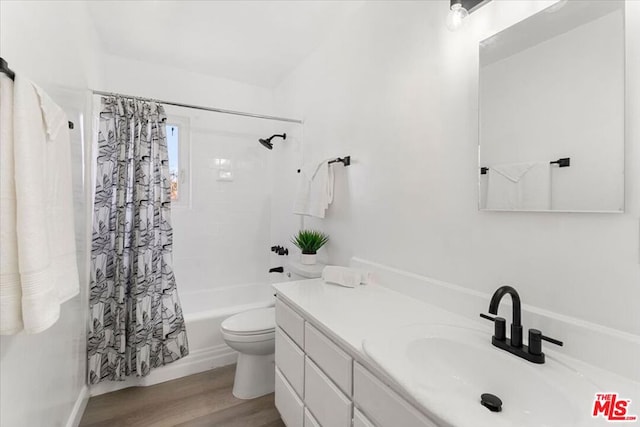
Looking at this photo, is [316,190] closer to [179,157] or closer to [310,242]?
[310,242]

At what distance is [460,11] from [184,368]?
8.87 feet

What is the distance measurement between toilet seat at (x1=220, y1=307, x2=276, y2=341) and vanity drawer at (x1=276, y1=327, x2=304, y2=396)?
297mm

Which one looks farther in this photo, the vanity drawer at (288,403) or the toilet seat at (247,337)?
the toilet seat at (247,337)

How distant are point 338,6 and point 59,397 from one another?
263 centimetres

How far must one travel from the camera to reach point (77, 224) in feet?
5.44

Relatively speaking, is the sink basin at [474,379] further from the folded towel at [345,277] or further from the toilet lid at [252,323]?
the toilet lid at [252,323]

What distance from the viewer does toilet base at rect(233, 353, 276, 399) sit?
77.6 inches

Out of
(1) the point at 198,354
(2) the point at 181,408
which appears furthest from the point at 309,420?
(1) the point at 198,354

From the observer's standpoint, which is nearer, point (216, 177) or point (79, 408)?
point (79, 408)

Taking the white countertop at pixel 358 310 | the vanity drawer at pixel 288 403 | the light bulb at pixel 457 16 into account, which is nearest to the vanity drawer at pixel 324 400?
the vanity drawer at pixel 288 403

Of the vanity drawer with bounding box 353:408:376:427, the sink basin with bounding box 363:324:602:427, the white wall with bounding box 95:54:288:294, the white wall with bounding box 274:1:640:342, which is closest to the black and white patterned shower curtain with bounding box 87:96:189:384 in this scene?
the white wall with bounding box 95:54:288:294

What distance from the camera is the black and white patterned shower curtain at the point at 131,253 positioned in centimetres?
195

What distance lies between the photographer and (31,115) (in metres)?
0.83

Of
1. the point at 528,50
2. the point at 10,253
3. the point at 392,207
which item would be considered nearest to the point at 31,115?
the point at 10,253
